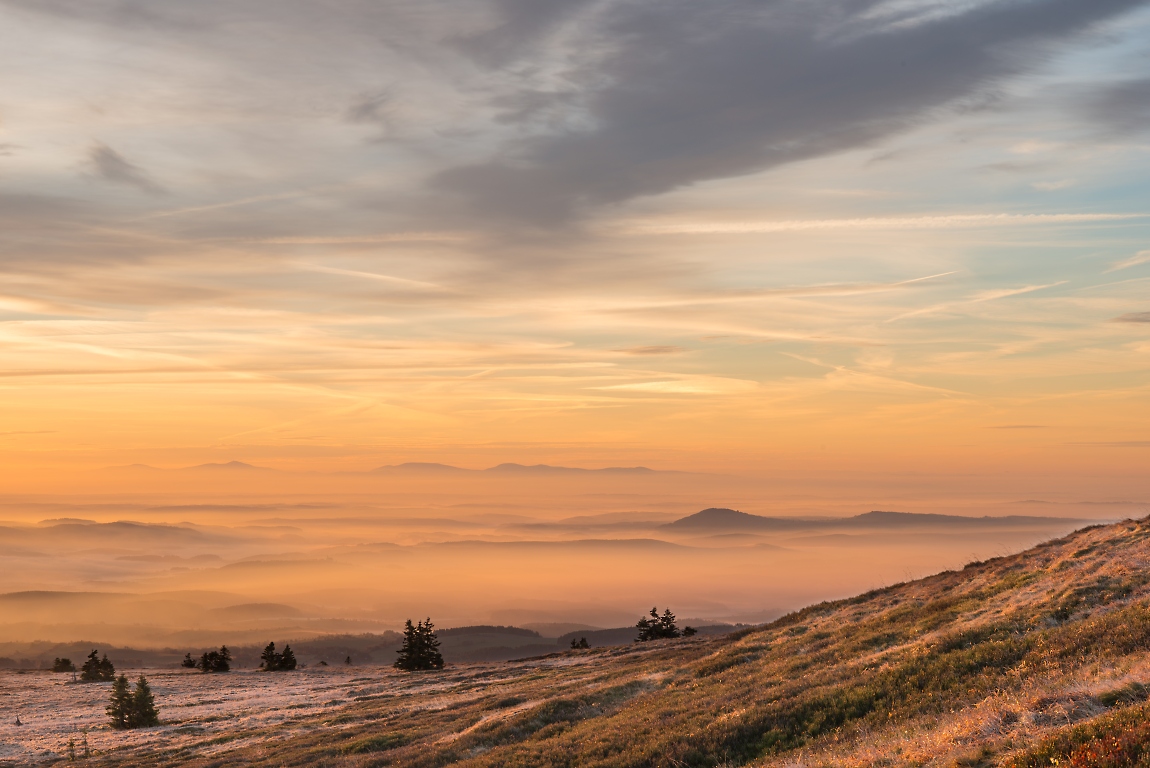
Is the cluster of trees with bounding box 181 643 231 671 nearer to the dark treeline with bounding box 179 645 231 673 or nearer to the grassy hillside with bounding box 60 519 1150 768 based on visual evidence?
the dark treeline with bounding box 179 645 231 673

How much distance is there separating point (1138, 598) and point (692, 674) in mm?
18382

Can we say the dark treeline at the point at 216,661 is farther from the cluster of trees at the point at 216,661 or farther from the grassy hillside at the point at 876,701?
the grassy hillside at the point at 876,701

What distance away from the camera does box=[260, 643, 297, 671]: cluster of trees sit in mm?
90750

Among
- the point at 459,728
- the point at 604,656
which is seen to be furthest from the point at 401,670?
the point at 459,728

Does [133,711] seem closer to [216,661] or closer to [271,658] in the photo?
[271,658]

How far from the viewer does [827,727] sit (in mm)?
18547

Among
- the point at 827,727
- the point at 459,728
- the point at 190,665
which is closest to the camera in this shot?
the point at 827,727

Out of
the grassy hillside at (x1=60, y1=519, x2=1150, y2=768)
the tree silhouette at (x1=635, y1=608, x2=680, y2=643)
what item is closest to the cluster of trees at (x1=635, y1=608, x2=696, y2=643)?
the tree silhouette at (x1=635, y1=608, x2=680, y2=643)

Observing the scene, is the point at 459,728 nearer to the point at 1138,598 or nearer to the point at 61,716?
the point at 1138,598

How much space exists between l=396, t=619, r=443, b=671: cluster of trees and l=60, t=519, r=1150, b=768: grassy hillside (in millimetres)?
39045

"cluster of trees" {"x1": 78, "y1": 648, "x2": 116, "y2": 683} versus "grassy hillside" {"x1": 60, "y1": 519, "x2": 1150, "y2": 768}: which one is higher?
"grassy hillside" {"x1": 60, "y1": 519, "x2": 1150, "y2": 768}

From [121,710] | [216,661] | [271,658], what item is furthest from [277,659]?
[121,710]

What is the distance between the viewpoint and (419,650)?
84.5m

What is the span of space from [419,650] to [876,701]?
73.8 metres
